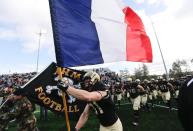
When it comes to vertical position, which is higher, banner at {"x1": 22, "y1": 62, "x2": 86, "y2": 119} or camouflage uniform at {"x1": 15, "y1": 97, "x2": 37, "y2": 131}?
banner at {"x1": 22, "y1": 62, "x2": 86, "y2": 119}

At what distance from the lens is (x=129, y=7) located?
7.18 meters

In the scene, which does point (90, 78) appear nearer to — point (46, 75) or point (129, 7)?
point (129, 7)

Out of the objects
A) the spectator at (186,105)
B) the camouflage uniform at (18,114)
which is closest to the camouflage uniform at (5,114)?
the camouflage uniform at (18,114)

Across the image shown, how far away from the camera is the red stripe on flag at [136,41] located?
6746 millimetres

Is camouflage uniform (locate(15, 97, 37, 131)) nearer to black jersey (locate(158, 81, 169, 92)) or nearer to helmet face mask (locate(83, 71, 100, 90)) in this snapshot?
helmet face mask (locate(83, 71, 100, 90))

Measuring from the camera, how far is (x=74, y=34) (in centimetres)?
613

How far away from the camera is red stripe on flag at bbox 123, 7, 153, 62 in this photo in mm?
6746

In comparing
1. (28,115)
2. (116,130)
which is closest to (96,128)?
(28,115)

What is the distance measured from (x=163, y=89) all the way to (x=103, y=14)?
1930cm

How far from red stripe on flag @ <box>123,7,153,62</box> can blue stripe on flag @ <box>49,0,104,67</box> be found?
66cm

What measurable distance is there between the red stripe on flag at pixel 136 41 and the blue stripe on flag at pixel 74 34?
2.18 ft

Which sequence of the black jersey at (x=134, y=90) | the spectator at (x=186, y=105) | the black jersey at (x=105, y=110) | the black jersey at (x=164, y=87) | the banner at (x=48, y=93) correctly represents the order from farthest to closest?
the black jersey at (x=164, y=87)
the black jersey at (x=134, y=90)
the banner at (x=48, y=93)
the black jersey at (x=105, y=110)
the spectator at (x=186, y=105)

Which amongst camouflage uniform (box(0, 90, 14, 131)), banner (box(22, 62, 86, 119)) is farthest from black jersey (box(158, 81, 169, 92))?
camouflage uniform (box(0, 90, 14, 131))

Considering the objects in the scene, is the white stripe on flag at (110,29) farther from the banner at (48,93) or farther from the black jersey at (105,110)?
the banner at (48,93)
